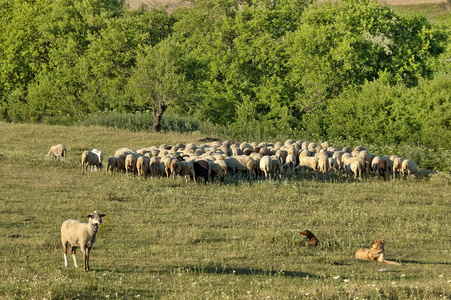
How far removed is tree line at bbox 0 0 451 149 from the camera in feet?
156

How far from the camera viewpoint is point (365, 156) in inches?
1233

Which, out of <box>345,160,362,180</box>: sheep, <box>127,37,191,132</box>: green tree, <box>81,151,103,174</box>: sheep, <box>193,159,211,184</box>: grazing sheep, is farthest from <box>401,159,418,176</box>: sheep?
<box>127,37,191,132</box>: green tree

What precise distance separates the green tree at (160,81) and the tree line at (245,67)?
107mm

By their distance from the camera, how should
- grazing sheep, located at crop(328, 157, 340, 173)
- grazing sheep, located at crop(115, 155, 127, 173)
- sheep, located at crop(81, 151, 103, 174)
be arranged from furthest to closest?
grazing sheep, located at crop(328, 157, 340, 173) < grazing sheep, located at crop(115, 155, 127, 173) < sheep, located at crop(81, 151, 103, 174)

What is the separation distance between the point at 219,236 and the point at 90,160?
12097mm

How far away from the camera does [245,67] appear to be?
57.3 meters

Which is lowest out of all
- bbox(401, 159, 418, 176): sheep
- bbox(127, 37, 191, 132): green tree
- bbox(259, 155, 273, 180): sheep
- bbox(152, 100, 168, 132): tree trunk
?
bbox(401, 159, 418, 176): sheep

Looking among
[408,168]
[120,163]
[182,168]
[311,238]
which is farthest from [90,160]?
[408,168]

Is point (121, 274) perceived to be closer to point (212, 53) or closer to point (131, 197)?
point (131, 197)

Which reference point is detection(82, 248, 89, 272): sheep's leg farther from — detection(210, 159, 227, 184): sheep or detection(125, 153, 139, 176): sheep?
detection(125, 153, 139, 176): sheep

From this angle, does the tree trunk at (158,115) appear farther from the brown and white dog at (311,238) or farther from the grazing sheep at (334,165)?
the brown and white dog at (311,238)

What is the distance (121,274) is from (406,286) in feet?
18.0

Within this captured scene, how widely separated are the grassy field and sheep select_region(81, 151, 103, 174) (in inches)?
23.6

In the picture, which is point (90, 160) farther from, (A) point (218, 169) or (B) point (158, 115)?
(B) point (158, 115)
